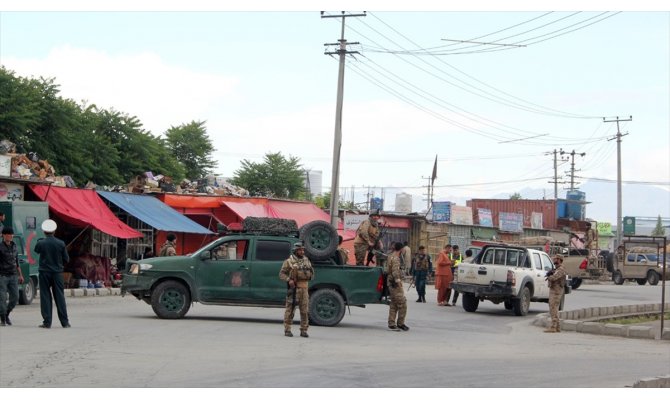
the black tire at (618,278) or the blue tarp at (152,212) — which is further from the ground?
the blue tarp at (152,212)

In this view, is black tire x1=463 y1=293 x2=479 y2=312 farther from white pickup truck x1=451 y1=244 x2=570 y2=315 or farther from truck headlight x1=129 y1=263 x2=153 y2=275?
truck headlight x1=129 y1=263 x2=153 y2=275

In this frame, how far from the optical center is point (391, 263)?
61.1 ft

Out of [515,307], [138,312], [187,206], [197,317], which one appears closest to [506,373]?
[197,317]

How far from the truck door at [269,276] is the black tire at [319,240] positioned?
48 cm

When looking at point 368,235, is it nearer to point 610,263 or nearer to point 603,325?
point 603,325

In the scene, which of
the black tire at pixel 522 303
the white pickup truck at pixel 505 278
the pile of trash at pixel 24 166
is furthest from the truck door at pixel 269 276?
the pile of trash at pixel 24 166

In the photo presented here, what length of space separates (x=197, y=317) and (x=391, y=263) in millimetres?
4374

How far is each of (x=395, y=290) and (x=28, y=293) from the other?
9511 mm

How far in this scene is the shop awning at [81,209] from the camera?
27750 millimetres

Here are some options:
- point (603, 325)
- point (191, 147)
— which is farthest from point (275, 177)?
point (603, 325)

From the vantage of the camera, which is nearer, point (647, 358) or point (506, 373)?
point (506, 373)

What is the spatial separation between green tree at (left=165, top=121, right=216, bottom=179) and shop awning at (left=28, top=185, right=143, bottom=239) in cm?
2513

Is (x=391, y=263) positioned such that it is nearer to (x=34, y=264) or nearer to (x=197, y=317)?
(x=197, y=317)

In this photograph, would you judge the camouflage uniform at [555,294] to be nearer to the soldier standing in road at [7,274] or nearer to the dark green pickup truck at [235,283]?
the dark green pickup truck at [235,283]
